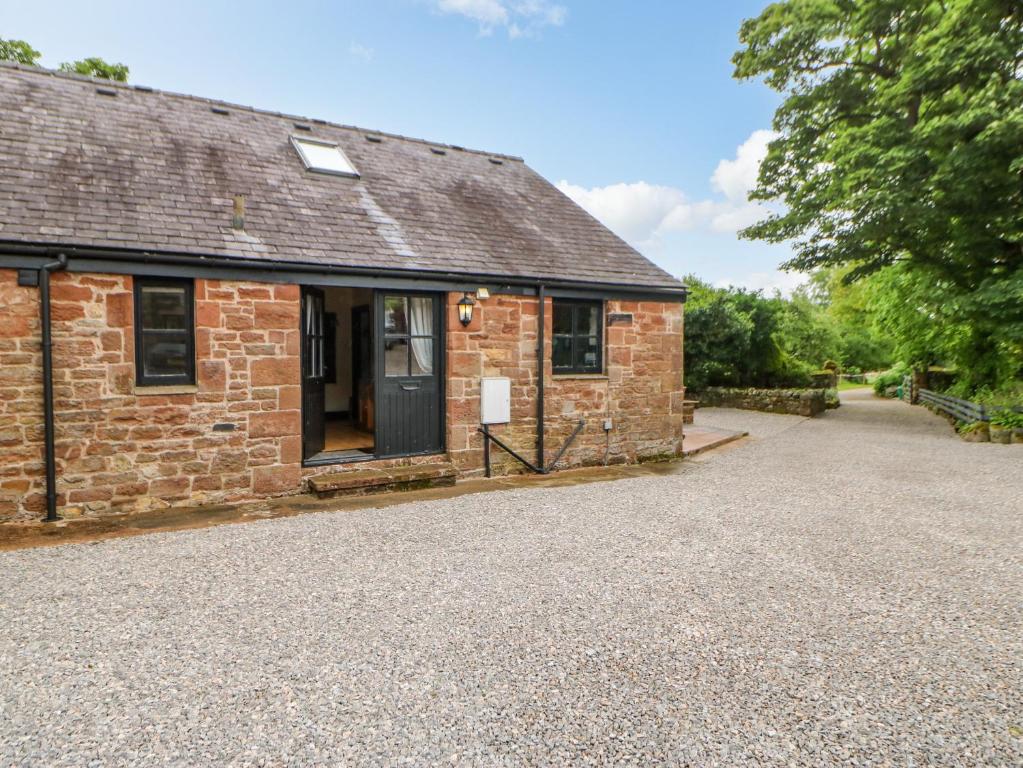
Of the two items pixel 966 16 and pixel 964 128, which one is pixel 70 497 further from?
pixel 966 16

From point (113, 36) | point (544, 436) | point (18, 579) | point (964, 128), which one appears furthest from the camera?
point (113, 36)

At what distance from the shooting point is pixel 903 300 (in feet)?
59.3

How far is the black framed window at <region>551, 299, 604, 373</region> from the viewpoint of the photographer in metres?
9.22

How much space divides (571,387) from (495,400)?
55.3 inches

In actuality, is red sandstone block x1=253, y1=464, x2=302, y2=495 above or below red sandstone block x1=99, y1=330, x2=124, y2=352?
below

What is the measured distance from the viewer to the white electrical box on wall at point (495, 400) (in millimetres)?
8430

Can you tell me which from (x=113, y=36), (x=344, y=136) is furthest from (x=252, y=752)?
(x=113, y=36)

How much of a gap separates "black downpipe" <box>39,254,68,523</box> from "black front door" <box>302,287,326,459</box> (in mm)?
2570

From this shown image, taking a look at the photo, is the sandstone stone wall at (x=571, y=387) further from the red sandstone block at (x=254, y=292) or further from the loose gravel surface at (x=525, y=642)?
the red sandstone block at (x=254, y=292)

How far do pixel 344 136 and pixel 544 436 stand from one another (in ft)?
21.4

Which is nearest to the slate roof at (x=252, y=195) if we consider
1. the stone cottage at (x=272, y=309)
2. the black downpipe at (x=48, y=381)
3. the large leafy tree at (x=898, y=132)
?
the stone cottage at (x=272, y=309)

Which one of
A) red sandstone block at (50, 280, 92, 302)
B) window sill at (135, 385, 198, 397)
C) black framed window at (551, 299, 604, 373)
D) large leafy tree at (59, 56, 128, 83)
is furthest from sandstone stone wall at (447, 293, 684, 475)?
large leafy tree at (59, 56, 128, 83)

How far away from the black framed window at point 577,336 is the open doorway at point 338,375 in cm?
293

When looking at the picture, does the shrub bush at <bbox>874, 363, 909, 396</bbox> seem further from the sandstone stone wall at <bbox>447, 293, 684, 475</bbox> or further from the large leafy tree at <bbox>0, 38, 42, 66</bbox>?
the large leafy tree at <bbox>0, 38, 42, 66</bbox>
